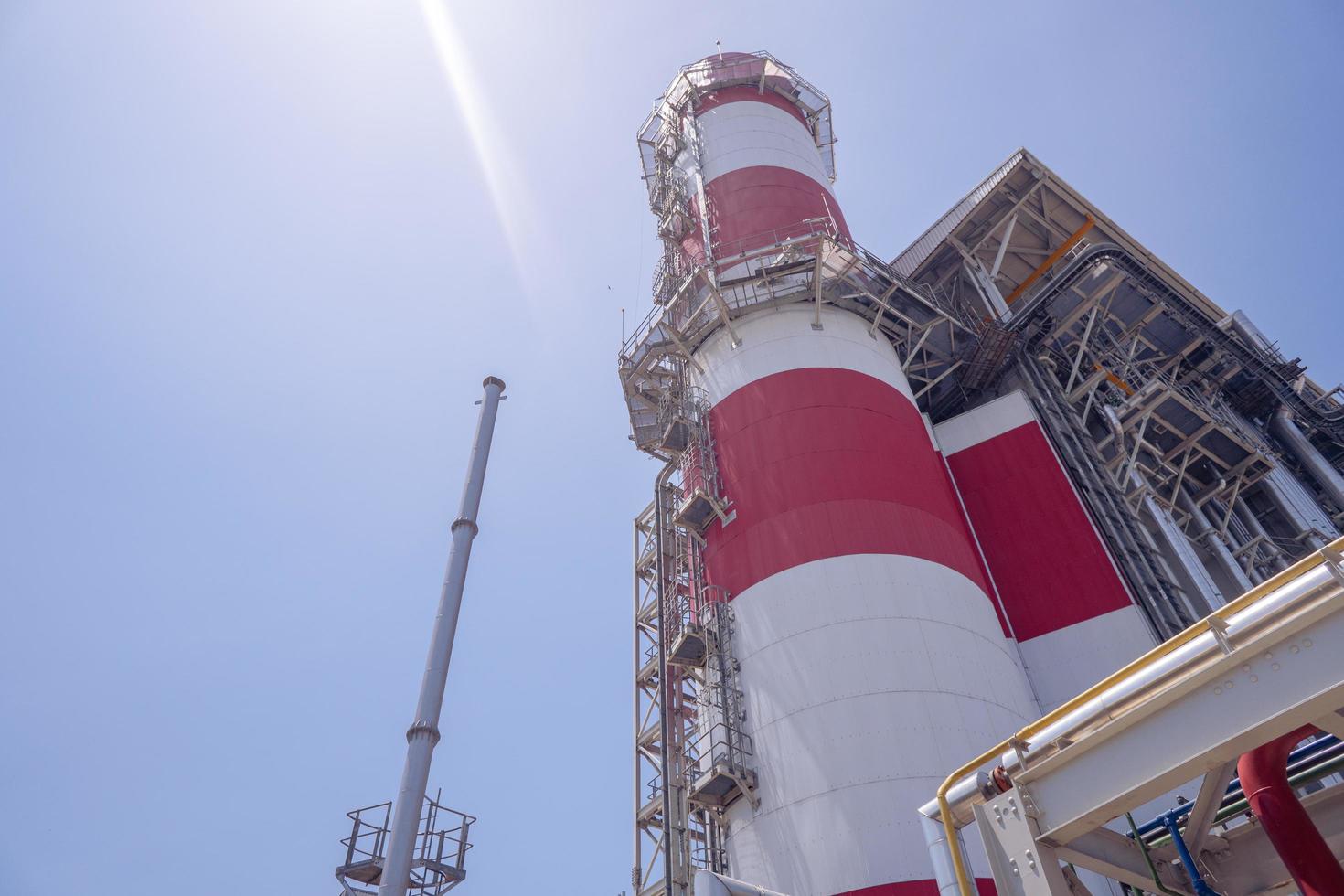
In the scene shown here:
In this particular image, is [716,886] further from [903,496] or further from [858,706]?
[903,496]

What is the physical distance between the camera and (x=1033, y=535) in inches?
981

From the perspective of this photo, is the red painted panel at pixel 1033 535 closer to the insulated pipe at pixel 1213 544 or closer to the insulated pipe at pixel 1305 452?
the insulated pipe at pixel 1213 544

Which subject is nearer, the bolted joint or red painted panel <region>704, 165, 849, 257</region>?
the bolted joint

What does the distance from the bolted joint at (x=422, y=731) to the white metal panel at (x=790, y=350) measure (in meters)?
14.1

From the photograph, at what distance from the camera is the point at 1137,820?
1930 cm

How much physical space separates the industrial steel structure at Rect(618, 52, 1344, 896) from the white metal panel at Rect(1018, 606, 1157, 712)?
7cm

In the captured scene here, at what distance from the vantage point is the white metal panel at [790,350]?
2480cm

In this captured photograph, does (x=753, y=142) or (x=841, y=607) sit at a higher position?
(x=753, y=142)

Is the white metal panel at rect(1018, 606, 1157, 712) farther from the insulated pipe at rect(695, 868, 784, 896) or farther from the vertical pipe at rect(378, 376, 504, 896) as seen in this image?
the vertical pipe at rect(378, 376, 504, 896)

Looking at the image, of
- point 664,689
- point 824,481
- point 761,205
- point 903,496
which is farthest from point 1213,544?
point 664,689

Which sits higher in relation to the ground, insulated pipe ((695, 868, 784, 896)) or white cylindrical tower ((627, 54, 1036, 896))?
white cylindrical tower ((627, 54, 1036, 896))

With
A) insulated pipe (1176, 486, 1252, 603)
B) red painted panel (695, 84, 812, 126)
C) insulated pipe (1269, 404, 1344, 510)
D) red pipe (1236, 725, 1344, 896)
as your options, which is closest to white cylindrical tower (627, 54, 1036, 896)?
red painted panel (695, 84, 812, 126)

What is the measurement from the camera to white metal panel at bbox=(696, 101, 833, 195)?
3212cm

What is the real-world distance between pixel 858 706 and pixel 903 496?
5.85 metres
